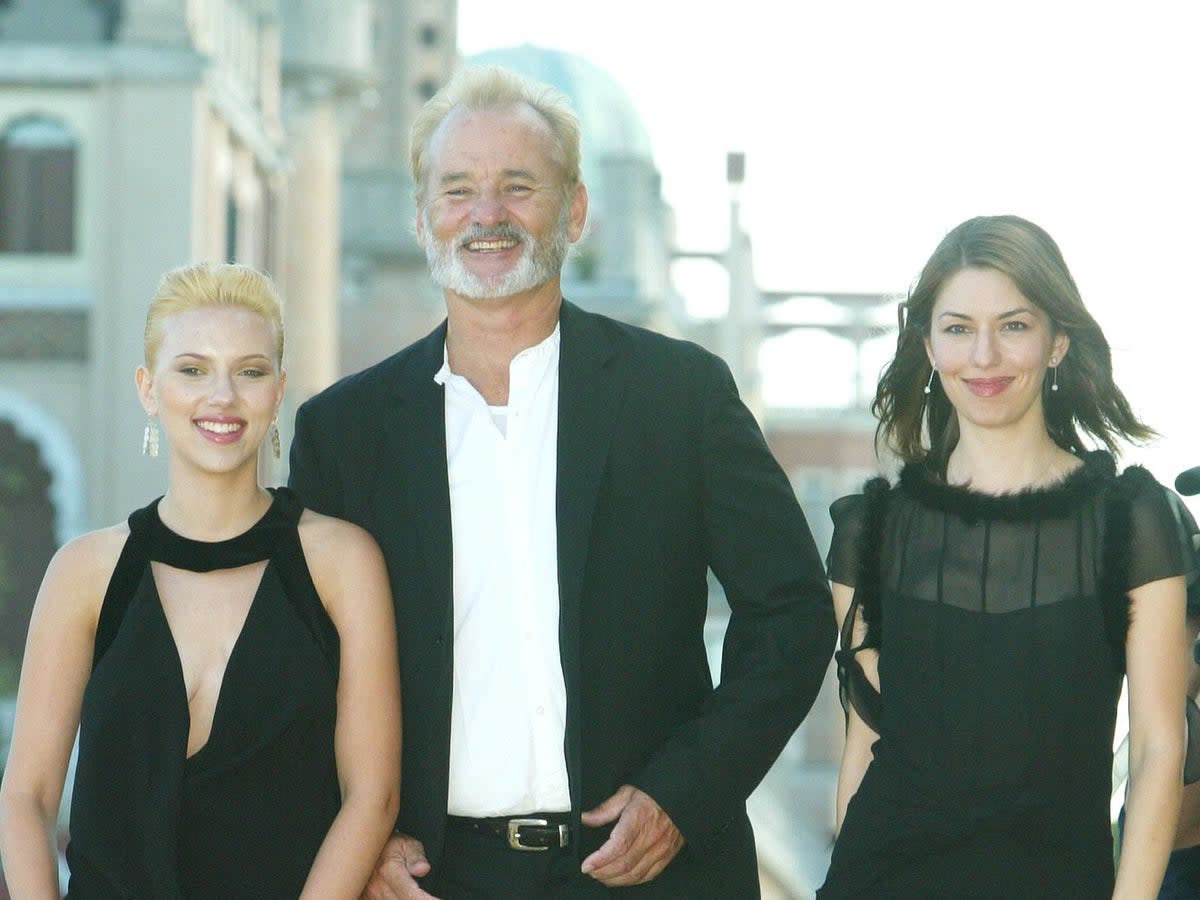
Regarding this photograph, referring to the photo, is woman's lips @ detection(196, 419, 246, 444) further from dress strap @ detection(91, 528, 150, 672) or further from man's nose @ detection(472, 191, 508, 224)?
man's nose @ detection(472, 191, 508, 224)

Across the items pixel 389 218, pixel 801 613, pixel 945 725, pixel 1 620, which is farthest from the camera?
pixel 389 218

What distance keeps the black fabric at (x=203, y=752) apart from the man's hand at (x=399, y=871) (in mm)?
181

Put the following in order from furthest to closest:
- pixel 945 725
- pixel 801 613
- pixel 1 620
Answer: pixel 1 620 < pixel 801 613 < pixel 945 725

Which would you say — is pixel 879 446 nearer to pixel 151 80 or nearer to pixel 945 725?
pixel 945 725

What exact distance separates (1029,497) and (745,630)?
2.13 feet

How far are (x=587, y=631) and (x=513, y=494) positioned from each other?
317 mm

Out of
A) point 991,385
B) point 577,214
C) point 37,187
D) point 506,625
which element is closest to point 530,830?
point 506,625

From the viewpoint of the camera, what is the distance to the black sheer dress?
3.79m

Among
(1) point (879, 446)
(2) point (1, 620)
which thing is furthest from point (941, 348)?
(2) point (1, 620)

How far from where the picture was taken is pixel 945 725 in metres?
3.90

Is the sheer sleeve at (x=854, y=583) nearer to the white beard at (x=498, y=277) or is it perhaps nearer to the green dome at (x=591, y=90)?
the white beard at (x=498, y=277)

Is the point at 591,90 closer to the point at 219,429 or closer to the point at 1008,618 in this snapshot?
the point at 219,429

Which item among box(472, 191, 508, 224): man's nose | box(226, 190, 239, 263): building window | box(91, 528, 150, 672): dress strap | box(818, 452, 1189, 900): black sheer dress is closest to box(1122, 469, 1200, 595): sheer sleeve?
box(818, 452, 1189, 900): black sheer dress

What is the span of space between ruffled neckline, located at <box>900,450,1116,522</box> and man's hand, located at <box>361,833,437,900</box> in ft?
3.94
